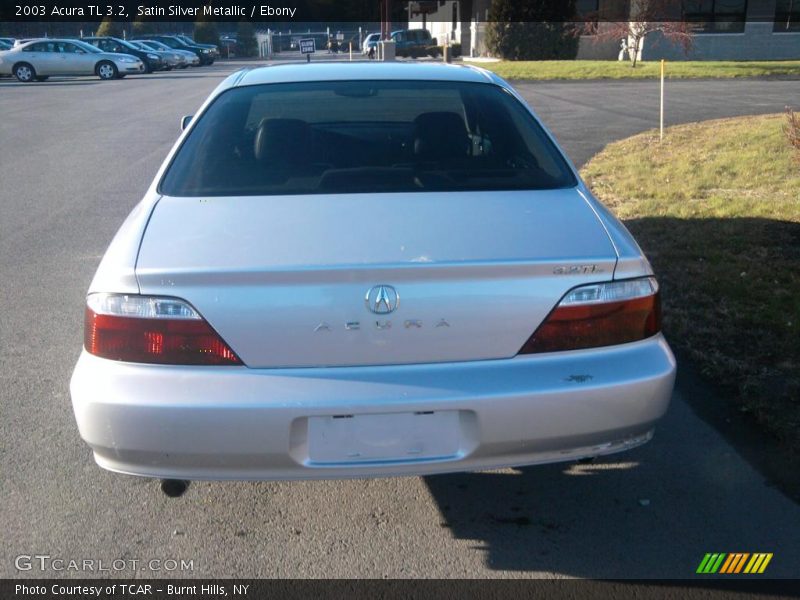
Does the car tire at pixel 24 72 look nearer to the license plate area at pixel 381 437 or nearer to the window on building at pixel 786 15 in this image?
the window on building at pixel 786 15

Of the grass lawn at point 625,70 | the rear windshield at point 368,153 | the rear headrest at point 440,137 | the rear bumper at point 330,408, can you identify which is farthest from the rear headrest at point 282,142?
the grass lawn at point 625,70

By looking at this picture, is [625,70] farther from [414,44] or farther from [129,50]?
[129,50]

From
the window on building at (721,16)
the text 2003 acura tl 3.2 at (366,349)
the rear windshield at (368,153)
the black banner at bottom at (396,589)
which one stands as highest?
the window on building at (721,16)

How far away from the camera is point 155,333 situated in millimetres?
2713

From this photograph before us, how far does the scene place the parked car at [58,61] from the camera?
3120 centimetres

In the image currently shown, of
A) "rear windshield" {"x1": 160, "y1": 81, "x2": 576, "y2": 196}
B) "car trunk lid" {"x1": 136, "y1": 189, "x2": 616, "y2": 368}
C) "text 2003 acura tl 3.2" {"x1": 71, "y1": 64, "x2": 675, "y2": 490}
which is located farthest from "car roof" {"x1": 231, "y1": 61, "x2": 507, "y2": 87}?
"car trunk lid" {"x1": 136, "y1": 189, "x2": 616, "y2": 368}

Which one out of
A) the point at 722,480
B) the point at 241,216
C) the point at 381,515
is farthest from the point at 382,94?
the point at 722,480

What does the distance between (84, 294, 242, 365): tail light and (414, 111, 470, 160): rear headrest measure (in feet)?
4.97

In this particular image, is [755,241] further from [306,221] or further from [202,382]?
[202,382]

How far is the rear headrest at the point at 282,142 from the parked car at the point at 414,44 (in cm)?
4036

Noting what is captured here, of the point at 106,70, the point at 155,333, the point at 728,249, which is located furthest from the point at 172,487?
the point at 106,70

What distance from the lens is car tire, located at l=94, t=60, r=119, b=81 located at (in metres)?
32.7

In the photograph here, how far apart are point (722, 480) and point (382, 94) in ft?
7.92

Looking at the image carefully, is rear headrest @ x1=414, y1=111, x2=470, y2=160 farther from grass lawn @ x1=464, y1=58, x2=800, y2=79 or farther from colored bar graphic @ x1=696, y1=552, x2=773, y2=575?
grass lawn @ x1=464, y1=58, x2=800, y2=79
